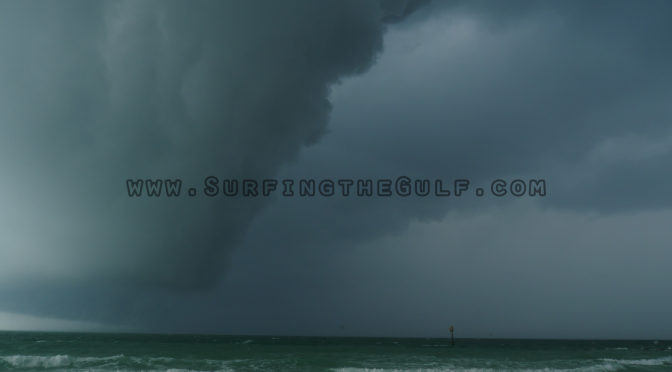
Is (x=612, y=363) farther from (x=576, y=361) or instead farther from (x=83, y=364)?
(x=83, y=364)

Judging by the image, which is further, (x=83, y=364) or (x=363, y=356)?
(x=363, y=356)

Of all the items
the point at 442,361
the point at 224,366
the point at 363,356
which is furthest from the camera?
the point at 363,356

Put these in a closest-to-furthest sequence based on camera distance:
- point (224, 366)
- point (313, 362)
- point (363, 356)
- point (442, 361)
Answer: point (224, 366) → point (313, 362) → point (442, 361) → point (363, 356)

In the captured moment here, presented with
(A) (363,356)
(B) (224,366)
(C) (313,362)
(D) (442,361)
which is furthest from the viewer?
(A) (363,356)

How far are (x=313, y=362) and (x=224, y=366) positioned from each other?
6.65 meters

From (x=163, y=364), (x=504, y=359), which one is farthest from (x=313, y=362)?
(x=504, y=359)

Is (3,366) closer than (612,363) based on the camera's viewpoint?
Yes

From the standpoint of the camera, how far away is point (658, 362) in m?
36.8

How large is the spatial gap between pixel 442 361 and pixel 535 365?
23.5 feet

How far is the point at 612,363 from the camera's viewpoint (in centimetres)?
3472

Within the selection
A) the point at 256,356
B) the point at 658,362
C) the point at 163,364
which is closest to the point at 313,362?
the point at 256,356

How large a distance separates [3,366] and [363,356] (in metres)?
27.8

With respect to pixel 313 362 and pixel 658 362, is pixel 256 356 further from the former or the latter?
pixel 658 362

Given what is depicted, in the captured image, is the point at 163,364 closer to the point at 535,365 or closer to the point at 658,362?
the point at 535,365
